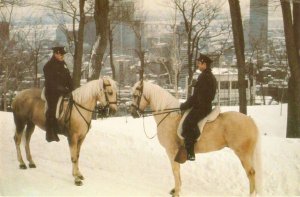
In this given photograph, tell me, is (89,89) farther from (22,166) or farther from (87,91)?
(22,166)

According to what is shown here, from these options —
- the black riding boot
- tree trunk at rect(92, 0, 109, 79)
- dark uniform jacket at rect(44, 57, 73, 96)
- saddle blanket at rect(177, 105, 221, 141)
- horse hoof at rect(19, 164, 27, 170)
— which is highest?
tree trunk at rect(92, 0, 109, 79)

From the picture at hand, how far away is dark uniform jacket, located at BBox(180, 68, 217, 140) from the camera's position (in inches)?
209

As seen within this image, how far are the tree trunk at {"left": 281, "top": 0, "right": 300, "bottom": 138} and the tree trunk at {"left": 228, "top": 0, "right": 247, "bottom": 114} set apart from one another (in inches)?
36.1

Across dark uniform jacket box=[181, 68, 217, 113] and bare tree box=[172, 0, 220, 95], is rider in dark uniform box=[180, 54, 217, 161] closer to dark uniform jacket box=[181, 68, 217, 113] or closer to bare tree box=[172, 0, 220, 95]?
dark uniform jacket box=[181, 68, 217, 113]

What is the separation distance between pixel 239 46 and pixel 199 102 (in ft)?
3.50

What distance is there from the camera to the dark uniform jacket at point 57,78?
5754mm

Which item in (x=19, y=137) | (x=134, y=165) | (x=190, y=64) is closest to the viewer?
(x=190, y=64)

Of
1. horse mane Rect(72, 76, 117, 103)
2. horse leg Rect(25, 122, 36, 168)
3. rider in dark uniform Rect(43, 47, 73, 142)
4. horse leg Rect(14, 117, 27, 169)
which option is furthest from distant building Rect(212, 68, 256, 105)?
horse leg Rect(14, 117, 27, 169)

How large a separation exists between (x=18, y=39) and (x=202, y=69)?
2.70 metres

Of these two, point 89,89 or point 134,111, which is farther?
point 89,89

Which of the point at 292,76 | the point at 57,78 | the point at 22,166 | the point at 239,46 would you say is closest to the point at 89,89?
the point at 57,78

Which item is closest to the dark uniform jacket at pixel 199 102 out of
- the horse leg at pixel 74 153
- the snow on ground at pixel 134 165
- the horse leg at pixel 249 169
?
the snow on ground at pixel 134 165

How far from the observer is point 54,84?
580 cm

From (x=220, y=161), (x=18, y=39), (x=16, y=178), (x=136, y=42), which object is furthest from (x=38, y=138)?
(x=220, y=161)
